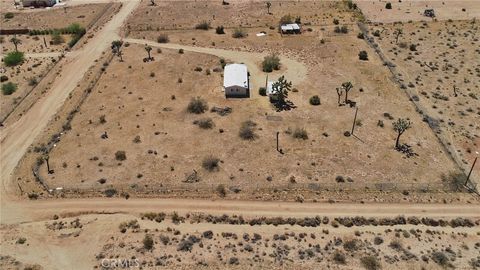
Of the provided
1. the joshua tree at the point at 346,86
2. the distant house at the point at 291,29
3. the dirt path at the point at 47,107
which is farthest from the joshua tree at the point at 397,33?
the dirt path at the point at 47,107

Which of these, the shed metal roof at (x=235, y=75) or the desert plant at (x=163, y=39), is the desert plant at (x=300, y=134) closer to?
the shed metal roof at (x=235, y=75)

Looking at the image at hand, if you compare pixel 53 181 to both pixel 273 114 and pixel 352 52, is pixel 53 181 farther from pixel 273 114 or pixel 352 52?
pixel 352 52

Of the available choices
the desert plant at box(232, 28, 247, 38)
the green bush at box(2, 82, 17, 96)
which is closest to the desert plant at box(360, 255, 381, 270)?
the desert plant at box(232, 28, 247, 38)

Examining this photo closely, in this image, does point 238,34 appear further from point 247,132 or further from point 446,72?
point 446,72

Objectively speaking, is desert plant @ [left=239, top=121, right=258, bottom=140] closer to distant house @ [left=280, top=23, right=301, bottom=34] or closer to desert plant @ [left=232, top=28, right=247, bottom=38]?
desert plant @ [left=232, top=28, right=247, bottom=38]

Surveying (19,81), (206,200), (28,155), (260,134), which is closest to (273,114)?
(260,134)

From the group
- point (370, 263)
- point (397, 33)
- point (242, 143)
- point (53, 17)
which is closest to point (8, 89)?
point (53, 17)
